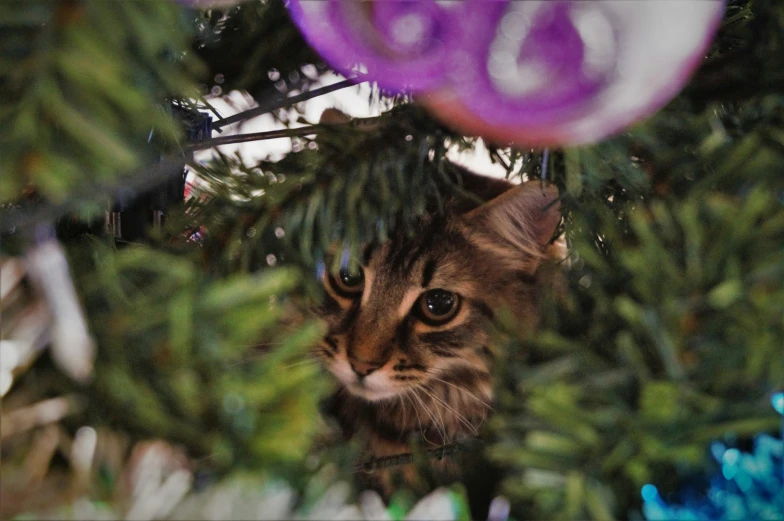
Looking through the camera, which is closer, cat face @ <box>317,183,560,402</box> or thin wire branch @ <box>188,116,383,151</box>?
thin wire branch @ <box>188,116,383,151</box>

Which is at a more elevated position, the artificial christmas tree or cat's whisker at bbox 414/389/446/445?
the artificial christmas tree

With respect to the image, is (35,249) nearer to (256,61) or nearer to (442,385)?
(256,61)

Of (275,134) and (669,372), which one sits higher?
(275,134)

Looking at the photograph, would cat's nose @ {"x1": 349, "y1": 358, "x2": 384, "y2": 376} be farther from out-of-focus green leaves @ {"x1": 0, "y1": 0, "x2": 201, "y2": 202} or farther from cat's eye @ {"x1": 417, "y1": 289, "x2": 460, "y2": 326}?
out-of-focus green leaves @ {"x1": 0, "y1": 0, "x2": 201, "y2": 202}

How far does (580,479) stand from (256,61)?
307 millimetres

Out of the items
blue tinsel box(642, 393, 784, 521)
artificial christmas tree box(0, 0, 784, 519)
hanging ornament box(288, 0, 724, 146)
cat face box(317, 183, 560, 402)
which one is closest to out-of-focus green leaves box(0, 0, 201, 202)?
artificial christmas tree box(0, 0, 784, 519)

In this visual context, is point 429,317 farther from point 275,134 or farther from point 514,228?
point 275,134

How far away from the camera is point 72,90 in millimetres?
168

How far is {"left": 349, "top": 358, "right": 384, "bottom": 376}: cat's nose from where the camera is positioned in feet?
1.99

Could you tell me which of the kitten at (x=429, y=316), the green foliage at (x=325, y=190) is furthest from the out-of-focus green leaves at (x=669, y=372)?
the kitten at (x=429, y=316)

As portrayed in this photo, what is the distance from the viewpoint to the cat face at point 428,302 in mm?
618

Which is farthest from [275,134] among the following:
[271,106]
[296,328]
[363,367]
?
[363,367]

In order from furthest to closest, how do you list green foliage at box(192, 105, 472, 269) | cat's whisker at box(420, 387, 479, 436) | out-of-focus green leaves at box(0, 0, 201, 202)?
cat's whisker at box(420, 387, 479, 436)
green foliage at box(192, 105, 472, 269)
out-of-focus green leaves at box(0, 0, 201, 202)

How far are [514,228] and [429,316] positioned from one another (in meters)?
0.15
